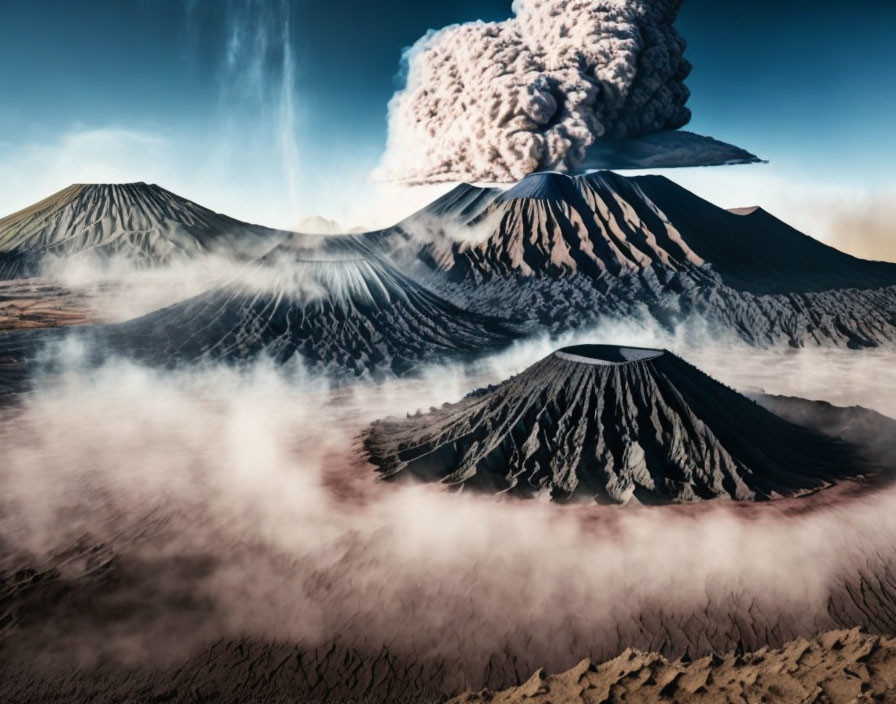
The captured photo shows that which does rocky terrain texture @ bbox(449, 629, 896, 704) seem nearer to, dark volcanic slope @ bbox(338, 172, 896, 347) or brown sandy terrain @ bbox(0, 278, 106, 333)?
dark volcanic slope @ bbox(338, 172, 896, 347)

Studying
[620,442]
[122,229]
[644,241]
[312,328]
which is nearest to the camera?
[620,442]

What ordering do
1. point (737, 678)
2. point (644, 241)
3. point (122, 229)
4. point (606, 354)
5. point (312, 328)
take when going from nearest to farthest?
point (737, 678) → point (606, 354) → point (312, 328) → point (644, 241) → point (122, 229)

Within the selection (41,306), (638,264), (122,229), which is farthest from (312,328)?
(122,229)

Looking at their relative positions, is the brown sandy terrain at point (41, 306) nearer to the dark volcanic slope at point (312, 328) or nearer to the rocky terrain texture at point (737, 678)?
the dark volcanic slope at point (312, 328)

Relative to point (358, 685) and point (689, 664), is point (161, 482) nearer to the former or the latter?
point (358, 685)

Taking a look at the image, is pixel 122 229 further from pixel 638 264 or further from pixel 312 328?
pixel 638 264

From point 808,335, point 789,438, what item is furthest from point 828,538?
Answer: point 808,335
